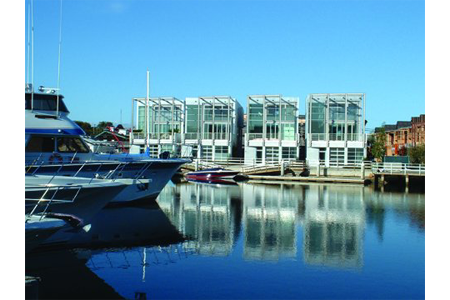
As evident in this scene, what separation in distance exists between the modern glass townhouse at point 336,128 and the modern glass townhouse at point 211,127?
34.1 feet

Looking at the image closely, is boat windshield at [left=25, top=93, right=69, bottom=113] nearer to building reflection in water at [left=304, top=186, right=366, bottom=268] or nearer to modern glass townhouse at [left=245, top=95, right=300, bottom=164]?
building reflection in water at [left=304, top=186, right=366, bottom=268]

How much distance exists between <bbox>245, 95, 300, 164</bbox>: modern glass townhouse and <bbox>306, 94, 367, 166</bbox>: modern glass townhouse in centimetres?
204

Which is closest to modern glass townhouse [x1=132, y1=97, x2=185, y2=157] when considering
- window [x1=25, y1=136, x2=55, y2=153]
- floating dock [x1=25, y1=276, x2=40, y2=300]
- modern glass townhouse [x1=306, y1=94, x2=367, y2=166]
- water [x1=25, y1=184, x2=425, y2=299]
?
modern glass townhouse [x1=306, y1=94, x2=367, y2=166]

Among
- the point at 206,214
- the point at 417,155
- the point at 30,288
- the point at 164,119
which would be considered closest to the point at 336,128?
the point at 417,155

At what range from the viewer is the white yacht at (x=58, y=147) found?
2216 centimetres

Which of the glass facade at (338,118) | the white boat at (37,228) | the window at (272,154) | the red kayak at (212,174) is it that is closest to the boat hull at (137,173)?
the white boat at (37,228)

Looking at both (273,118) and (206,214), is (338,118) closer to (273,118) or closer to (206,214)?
(273,118)

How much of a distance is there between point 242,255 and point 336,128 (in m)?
42.1

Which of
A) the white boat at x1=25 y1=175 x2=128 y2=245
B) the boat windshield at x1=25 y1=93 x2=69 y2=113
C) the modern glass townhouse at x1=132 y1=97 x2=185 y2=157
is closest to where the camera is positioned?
the white boat at x1=25 y1=175 x2=128 y2=245

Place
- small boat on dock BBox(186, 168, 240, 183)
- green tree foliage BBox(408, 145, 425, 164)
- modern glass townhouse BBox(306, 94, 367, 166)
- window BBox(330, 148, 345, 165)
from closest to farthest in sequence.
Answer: small boat on dock BBox(186, 168, 240, 183)
green tree foliage BBox(408, 145, 425, 164)
modern glass townhouse BBox(306, 94, 367, 166)
window BBox(330, 148, 345, 165)

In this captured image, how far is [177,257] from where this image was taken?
15.1m

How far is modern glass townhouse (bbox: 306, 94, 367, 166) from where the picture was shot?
5372cm

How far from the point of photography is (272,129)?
5675 centimetres

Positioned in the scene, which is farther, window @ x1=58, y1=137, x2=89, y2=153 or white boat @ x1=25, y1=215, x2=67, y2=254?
window @ x1=58, y1=137, x2=89, y2=153
